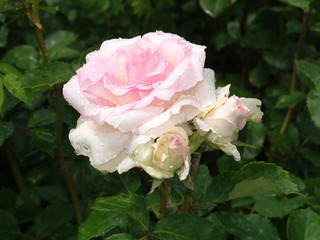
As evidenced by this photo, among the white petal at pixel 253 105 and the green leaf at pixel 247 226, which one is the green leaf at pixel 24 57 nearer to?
the green leaf at pixel 247 226

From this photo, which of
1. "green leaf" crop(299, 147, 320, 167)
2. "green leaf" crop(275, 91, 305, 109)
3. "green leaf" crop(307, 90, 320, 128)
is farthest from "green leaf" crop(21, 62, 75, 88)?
"green leaf" crop(299, 147, 320, 167)

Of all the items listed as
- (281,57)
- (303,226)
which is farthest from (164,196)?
(281,57)

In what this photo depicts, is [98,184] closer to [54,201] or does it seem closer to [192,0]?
[54,201]

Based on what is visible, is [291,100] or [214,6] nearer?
[291,100]

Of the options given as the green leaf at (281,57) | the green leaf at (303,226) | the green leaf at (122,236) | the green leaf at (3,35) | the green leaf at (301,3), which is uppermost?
the green leaf at (301,3)

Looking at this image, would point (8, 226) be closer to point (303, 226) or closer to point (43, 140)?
point (43, 140)

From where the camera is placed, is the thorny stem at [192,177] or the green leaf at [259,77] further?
the green leaf at [259,77]

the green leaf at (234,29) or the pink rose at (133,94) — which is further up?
the pink rose at (133,94)

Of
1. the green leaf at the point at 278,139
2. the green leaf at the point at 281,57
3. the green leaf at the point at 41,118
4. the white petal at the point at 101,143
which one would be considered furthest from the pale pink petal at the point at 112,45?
the green leaf at the point at 281,57
